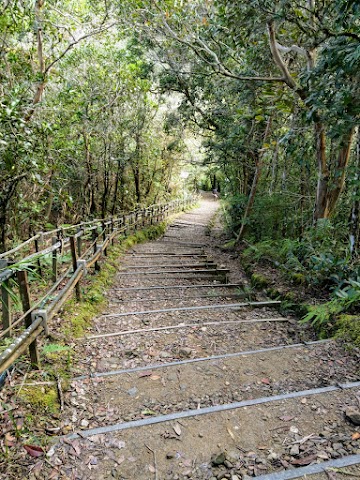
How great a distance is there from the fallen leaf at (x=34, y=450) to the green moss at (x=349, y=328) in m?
3.11

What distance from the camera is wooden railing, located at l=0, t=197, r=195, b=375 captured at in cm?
253

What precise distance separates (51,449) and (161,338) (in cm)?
196

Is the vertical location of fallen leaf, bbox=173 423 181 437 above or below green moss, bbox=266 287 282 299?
above

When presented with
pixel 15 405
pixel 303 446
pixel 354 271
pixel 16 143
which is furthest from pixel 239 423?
pixel 16 143

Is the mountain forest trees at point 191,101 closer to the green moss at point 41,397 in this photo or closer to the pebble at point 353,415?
the pebble at point 353,415

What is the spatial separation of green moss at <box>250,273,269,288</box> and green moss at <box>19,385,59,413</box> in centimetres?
430

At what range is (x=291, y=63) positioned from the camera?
22.2ft

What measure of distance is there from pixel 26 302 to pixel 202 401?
5.77 feet

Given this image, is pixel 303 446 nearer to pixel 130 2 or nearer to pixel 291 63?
pixel 291 63

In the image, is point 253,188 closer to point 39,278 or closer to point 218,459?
point 39,278

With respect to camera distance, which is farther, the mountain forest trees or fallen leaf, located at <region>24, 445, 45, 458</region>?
the mountain forest trees

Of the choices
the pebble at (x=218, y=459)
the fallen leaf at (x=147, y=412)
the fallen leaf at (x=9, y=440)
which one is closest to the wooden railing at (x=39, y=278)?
the fallen leaf at (x=9, y=440)

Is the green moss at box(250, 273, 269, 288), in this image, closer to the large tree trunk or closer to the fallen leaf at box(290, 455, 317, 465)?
the large tree trunk

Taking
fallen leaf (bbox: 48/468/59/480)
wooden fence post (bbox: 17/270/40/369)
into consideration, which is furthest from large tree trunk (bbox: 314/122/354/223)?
fallen leaf (bbox: 48/468/59/480)
